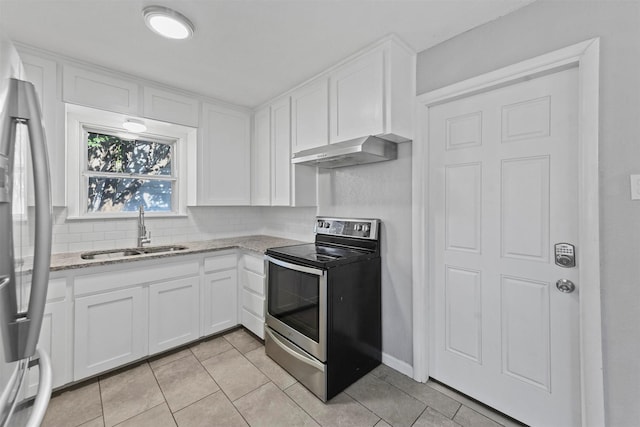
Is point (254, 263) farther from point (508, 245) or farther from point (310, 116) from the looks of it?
point (508, 245)

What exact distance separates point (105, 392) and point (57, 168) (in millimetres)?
1679

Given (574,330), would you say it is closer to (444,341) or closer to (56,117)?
(444,341)

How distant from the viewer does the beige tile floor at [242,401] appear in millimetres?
1698

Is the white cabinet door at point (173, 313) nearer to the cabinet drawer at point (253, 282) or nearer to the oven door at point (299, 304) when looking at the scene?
the cabinet drawer at point (253, 282)

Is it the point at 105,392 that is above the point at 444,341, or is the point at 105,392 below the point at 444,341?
below

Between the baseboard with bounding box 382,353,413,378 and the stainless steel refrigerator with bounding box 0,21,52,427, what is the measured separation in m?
2.09

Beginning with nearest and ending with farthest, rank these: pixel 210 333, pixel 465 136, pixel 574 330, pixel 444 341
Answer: pixel 574 330 → pixel 465 136 → pixel 444 341 → pixel 210 333

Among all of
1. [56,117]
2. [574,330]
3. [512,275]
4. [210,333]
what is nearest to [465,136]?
[512,275]

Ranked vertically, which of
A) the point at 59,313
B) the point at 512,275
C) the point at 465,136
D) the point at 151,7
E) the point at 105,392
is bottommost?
the point at 105,392

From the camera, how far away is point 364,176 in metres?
2.43

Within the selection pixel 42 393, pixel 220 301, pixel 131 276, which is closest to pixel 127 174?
pixel 131 276

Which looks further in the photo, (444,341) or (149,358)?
(149,358)

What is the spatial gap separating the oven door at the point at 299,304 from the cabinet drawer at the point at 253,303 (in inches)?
9.0

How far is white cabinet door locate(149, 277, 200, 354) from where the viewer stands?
2.32 m
